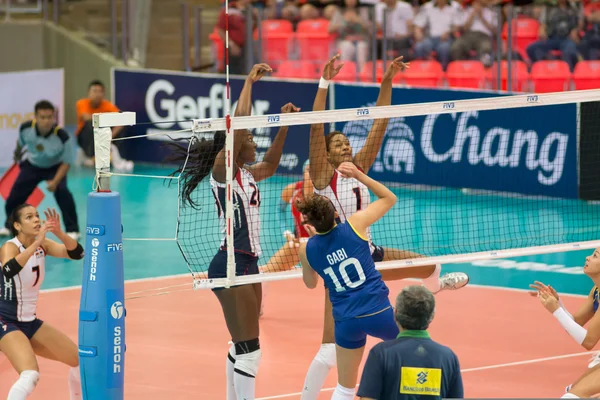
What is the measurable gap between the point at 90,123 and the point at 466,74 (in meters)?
7.68

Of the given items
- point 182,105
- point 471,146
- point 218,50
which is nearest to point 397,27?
point 471,146

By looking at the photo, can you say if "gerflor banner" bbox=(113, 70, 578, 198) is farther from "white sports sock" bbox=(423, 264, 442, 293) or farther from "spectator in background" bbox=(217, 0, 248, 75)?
"white sports sock" bbox=(423, 264, 442, 293)

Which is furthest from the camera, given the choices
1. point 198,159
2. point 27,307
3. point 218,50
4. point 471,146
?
point 218,50

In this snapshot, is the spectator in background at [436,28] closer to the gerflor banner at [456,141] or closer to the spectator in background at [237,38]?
the gerflor banner at [456,141]

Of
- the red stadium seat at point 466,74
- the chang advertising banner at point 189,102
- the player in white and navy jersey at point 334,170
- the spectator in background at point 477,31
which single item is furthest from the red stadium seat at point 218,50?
the player in white and navy jersey at point 334,170

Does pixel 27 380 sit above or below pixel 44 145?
below

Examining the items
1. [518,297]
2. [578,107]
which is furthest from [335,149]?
[578,107]

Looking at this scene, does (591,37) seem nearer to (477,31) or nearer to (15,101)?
(477,31)

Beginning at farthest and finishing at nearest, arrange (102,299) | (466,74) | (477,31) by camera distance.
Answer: (466,74) → (477,31) → (102,299)

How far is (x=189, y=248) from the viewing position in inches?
590

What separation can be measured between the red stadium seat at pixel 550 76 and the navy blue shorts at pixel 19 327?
12.1 m

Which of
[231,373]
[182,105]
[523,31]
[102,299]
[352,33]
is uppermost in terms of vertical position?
[352,33]

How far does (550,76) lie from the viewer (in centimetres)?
1875

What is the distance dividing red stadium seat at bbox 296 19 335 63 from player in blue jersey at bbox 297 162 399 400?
1339cm
